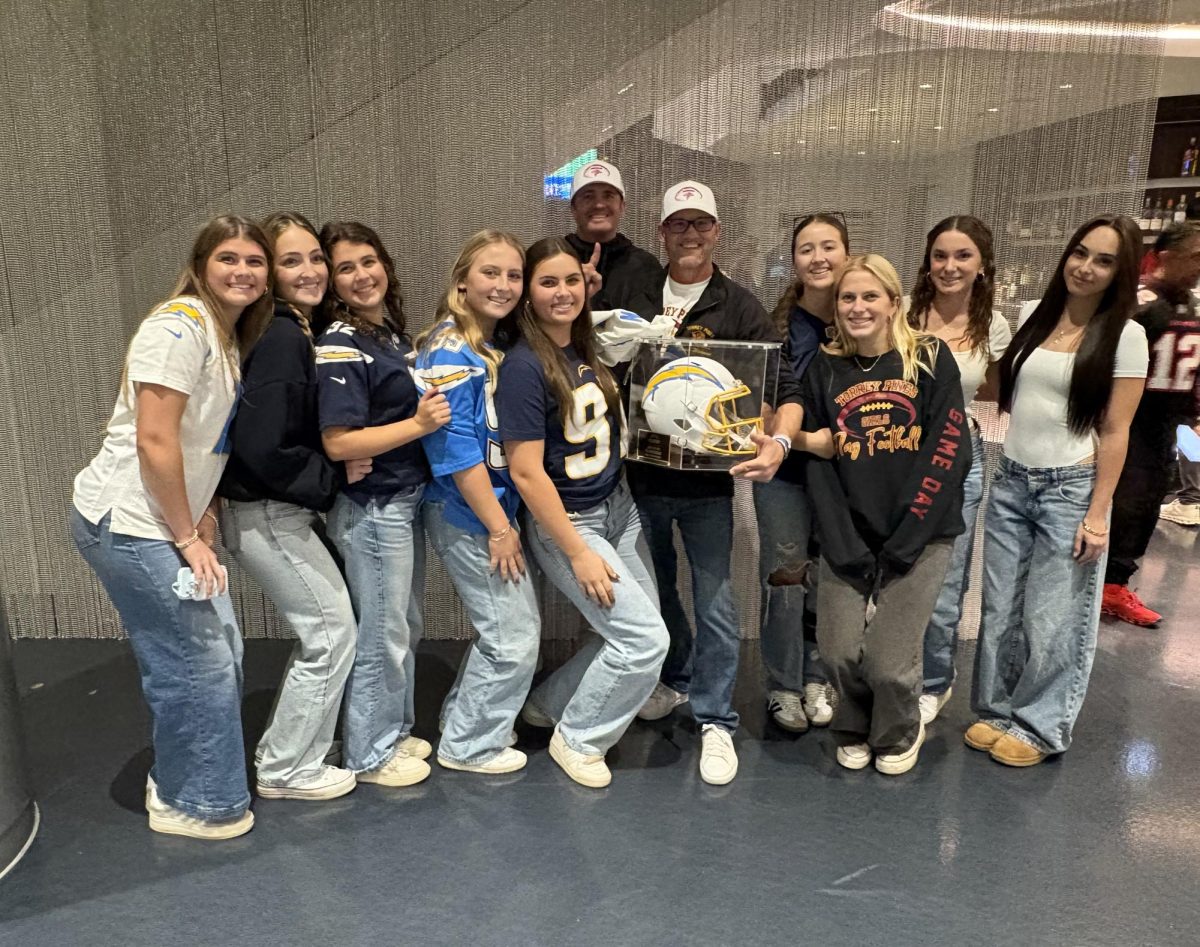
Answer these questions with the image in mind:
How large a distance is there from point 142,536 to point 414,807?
1.00 metres

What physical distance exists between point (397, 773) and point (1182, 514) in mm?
4744

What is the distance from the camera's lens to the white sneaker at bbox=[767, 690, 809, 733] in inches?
106

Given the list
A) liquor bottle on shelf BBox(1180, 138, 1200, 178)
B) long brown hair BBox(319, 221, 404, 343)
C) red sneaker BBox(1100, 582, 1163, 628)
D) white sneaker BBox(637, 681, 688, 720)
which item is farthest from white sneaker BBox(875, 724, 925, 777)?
liquor bottle on shelf BBox(1180, 138, 1200, 178)

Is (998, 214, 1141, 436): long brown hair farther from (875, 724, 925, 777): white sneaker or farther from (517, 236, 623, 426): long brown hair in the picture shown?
(517, 236, 623, 426): long brown hair

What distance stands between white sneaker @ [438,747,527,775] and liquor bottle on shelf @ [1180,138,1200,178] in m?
5.38

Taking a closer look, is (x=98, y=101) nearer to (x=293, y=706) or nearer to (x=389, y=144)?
(x=389, y=144)

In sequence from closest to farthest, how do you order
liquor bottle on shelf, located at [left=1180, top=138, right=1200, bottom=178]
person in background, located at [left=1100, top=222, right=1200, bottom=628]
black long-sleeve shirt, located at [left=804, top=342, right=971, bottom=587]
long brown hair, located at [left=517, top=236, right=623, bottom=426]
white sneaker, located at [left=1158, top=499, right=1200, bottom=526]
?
long brown hair, located at [left=517, top=236, right=623, bottom=426], black long-sleeve shirt, located at [left=804, top=342, right=971, bottom=587], person in background, located at [left=1100, top=222, right=1200, bottom=628], white sneaker, located at [left=1158, top=499, right=1200, bottom=526], liquor bottle on shelf, located at [left=1180, top=138, right=1200, bottom=178]

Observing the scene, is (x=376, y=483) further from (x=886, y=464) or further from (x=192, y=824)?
(x=886, y=464)

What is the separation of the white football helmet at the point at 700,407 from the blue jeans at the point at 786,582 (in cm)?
37

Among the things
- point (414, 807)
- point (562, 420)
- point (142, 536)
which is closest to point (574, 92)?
point (562, 420)

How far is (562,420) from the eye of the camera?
224 centimetres

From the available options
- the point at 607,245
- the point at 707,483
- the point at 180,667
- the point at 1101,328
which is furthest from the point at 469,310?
the point at 1101,328

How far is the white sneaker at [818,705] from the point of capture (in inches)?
109

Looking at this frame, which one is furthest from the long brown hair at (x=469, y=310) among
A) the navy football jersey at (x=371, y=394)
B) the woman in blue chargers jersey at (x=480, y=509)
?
the navy football jersey at (x=371, y=394)
